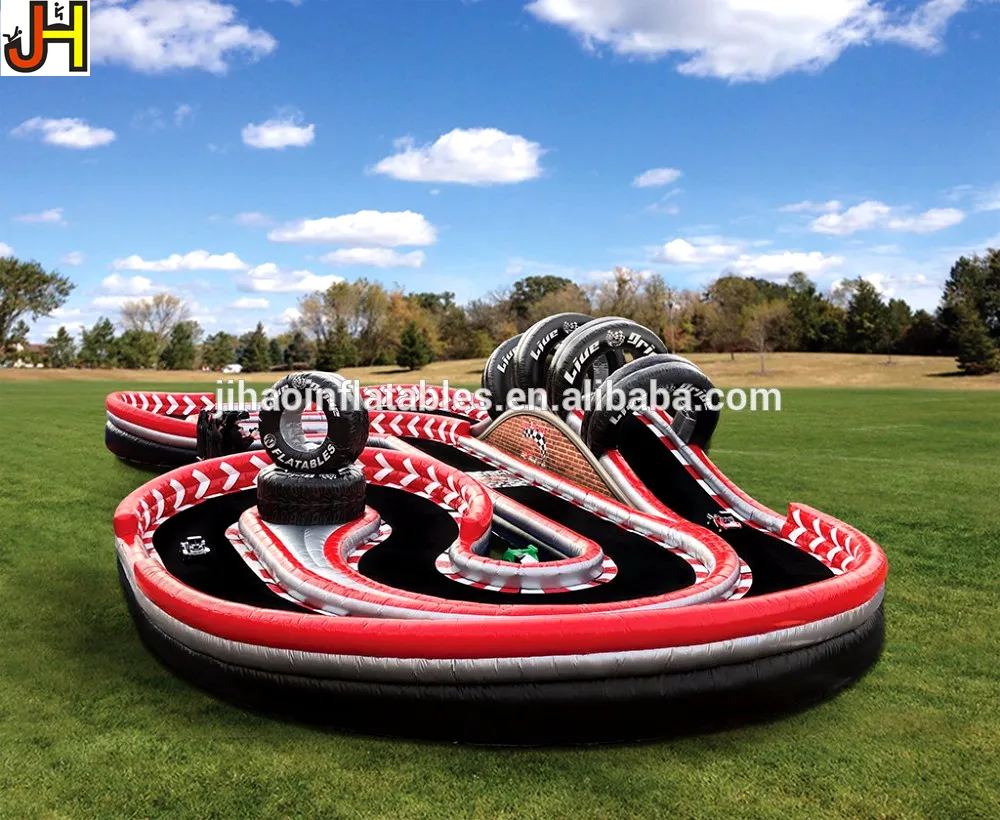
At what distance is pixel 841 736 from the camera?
185 inches

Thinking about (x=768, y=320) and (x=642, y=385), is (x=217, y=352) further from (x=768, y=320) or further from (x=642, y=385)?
(x=642, y=385)

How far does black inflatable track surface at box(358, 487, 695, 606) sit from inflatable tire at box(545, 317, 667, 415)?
6.87 feet

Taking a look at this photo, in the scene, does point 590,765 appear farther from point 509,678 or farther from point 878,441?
point 878,441

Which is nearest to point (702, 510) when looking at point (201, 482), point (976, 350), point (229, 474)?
point (229, 474)

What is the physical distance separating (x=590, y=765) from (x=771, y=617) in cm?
138

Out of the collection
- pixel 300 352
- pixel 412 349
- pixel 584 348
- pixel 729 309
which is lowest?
pixel 584 348

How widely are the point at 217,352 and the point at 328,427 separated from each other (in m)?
58.8

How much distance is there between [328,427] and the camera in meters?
7.59

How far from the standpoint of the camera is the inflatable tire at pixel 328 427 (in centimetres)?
755

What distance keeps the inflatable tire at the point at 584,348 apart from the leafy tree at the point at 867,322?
4725cm

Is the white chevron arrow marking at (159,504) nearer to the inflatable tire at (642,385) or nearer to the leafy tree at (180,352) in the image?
the inflatable tire at (642,385)

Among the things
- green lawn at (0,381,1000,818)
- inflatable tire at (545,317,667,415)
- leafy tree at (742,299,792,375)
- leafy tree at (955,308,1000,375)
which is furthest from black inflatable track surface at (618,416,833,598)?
leafy tree at (742,299,792,375)

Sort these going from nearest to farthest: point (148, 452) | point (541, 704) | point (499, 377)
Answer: point (541, 704), point (148, 452), point (499, 377)

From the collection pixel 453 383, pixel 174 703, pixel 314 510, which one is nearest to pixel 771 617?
pixel 174 703
